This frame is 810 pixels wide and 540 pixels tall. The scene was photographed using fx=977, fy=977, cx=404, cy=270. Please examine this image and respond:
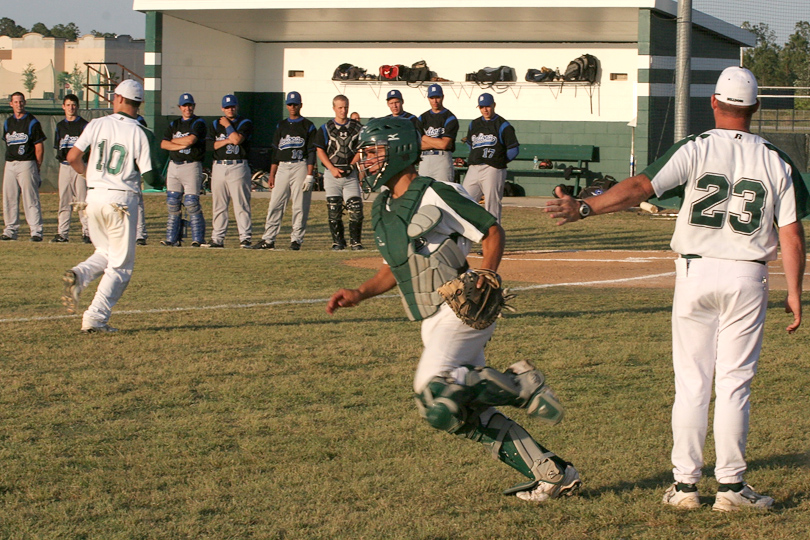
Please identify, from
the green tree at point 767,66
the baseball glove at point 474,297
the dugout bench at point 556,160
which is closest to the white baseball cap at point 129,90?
the baseball glove at point 474,297

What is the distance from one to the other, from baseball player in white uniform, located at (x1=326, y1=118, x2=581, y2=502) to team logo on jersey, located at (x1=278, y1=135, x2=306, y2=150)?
35.4 ft

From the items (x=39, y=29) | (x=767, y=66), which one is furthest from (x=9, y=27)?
(x=767, y=66)

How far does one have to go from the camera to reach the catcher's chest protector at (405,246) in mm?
4480

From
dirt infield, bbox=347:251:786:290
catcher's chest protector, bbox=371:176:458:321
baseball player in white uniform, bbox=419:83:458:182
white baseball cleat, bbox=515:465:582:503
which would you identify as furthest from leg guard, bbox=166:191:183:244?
white baseball cleat, bbox=515:465:582:503

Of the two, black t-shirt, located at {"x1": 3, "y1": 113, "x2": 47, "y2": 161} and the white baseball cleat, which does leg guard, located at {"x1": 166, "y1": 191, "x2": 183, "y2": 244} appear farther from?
the white baseball cleat

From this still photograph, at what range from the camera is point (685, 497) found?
4410 mm

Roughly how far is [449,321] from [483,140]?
10.1m

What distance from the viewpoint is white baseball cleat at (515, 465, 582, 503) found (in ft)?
14.8

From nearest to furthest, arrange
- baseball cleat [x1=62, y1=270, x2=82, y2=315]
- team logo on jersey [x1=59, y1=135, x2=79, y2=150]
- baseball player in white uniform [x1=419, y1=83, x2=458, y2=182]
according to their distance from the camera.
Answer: baseball cleat [x1=62, y1=270, x2=82, y2=315] < baseball player in white uniform [x1=419, y1=83, x2=458, y2=182] < team logo on jersey [x1=59, y1=135, x2=79, y2=150]

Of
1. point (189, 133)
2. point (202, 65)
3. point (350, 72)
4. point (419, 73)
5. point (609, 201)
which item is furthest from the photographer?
point (202, 65)

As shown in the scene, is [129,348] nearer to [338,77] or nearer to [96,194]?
[96,194]

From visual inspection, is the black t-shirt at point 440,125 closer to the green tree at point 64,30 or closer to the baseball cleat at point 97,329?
the baseball cleat at point 97,329

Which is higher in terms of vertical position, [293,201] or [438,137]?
[438,137]

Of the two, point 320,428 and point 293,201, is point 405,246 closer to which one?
point 320,428
